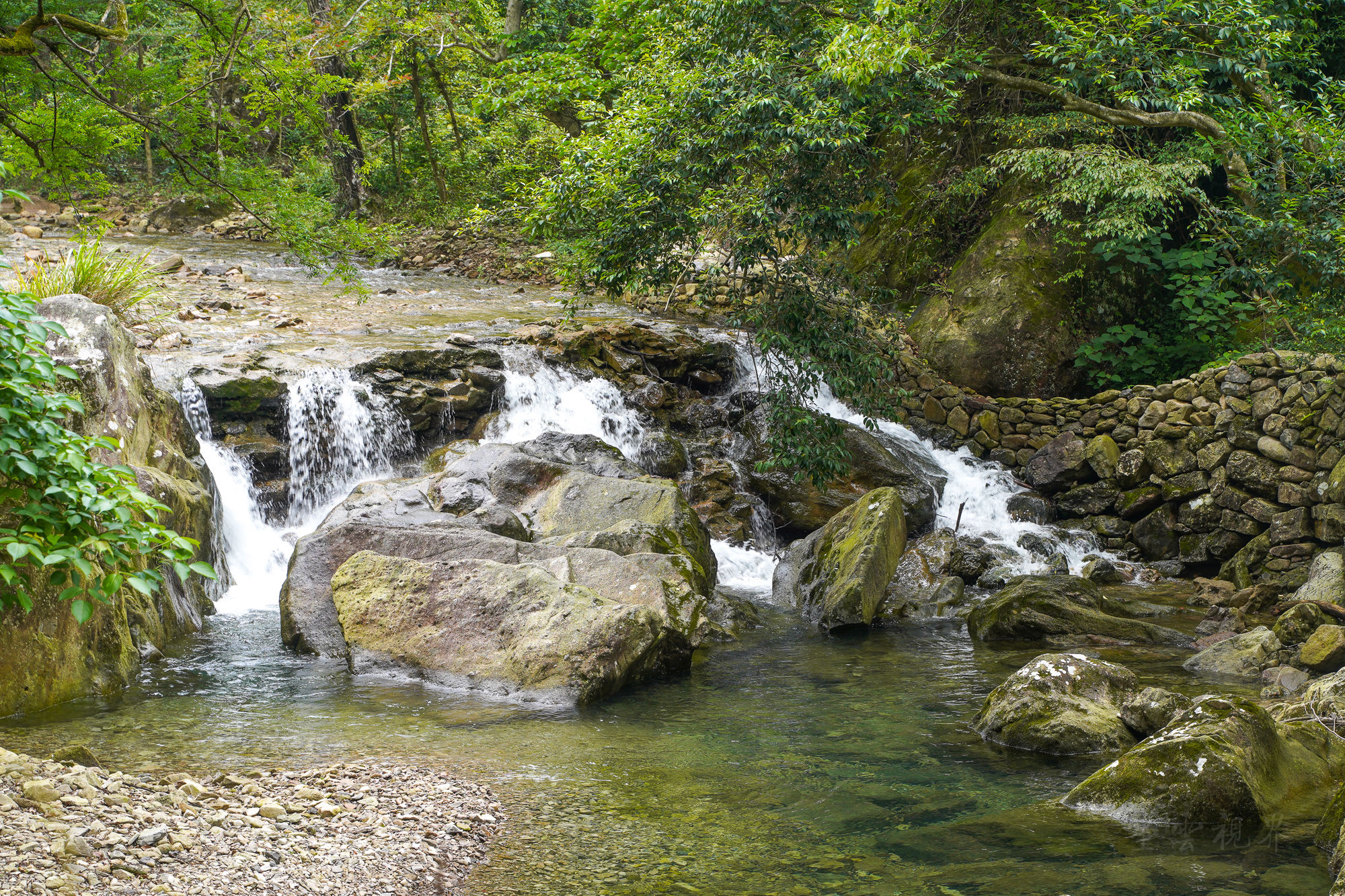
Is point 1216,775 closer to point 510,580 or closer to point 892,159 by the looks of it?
point 510,580

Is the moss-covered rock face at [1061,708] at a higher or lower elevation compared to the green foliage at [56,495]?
lower

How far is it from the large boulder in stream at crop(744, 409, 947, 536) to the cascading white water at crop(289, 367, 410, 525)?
4640 millimetres

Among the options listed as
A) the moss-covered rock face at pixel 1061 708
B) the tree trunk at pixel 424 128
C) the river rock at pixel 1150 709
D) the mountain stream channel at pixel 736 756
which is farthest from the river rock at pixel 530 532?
the tree trunk at pixel 424 128

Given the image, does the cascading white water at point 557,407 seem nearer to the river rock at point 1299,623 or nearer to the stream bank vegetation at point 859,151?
the stream bank vegetation at point 859,151

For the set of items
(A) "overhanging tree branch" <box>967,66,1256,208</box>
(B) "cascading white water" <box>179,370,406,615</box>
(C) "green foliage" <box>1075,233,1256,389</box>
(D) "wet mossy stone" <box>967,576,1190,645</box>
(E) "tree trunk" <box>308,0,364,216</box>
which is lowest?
Answer: (D) "wet mossy stone" <box>967,576,1190,645</box>

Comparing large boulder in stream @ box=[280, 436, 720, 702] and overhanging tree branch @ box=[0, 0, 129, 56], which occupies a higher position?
overhanging tree branch @ box=[0, 0, 129, 56]

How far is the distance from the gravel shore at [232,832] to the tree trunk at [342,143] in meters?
16.0

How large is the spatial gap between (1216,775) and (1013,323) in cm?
1040

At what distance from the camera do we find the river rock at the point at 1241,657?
23.4 ft

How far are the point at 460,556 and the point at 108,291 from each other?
5.56 metres

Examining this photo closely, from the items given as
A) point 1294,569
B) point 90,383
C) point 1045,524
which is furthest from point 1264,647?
point 90,383

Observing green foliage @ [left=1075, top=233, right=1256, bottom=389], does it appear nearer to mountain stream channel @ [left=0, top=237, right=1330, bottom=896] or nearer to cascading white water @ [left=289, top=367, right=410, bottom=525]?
mountain stream channel @ [left=0, top=237, right=1330, bottom=896]

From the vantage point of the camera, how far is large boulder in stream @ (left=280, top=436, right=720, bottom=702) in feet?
21.8

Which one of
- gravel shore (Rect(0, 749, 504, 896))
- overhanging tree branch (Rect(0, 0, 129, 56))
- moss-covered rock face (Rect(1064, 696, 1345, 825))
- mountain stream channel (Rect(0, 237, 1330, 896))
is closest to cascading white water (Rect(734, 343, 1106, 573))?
mountain stream channel (Rect(0, 237, 1330, 896))
